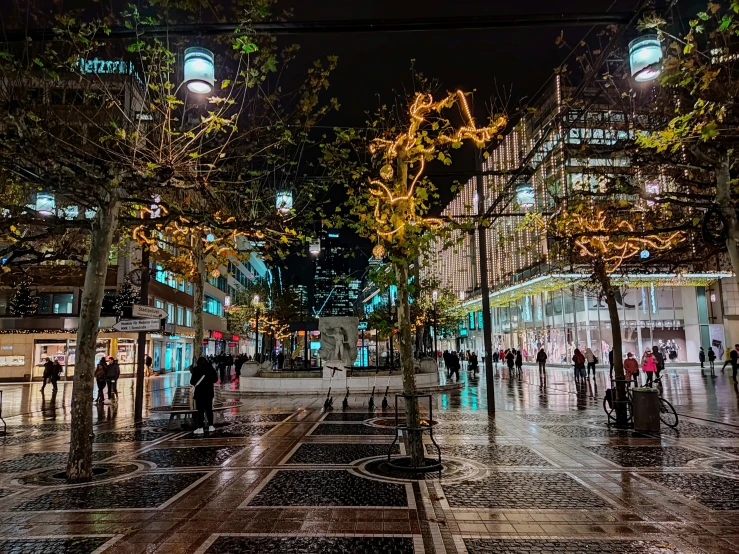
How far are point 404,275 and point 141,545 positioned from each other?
5.74 meters

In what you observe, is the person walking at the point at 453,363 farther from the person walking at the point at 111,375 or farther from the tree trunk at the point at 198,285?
the tree trunk at the point at 198,285

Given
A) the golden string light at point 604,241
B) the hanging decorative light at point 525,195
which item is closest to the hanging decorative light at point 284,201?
the hanging decorative light at point 525,195

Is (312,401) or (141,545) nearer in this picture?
(141,545)

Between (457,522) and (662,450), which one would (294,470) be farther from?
(662,450)

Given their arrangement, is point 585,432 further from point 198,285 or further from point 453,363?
point 453,363

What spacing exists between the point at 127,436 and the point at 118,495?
5.76 meters

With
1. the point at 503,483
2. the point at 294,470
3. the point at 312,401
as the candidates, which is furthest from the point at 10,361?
the point at 503,483

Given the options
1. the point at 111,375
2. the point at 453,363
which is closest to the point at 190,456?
the point at 111,375

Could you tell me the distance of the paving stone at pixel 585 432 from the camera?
11617 mm

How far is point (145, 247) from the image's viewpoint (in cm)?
1498

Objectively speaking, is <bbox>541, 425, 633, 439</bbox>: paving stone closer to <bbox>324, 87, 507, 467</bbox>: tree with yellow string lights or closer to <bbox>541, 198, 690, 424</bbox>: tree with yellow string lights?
<bbox>541, 198, 690, 424</bbox>: tree with yellow string lights

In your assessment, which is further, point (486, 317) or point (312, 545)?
point (486, 317)

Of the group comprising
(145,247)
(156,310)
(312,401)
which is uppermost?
(145,247)

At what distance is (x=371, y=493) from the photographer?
7223 millimetres
